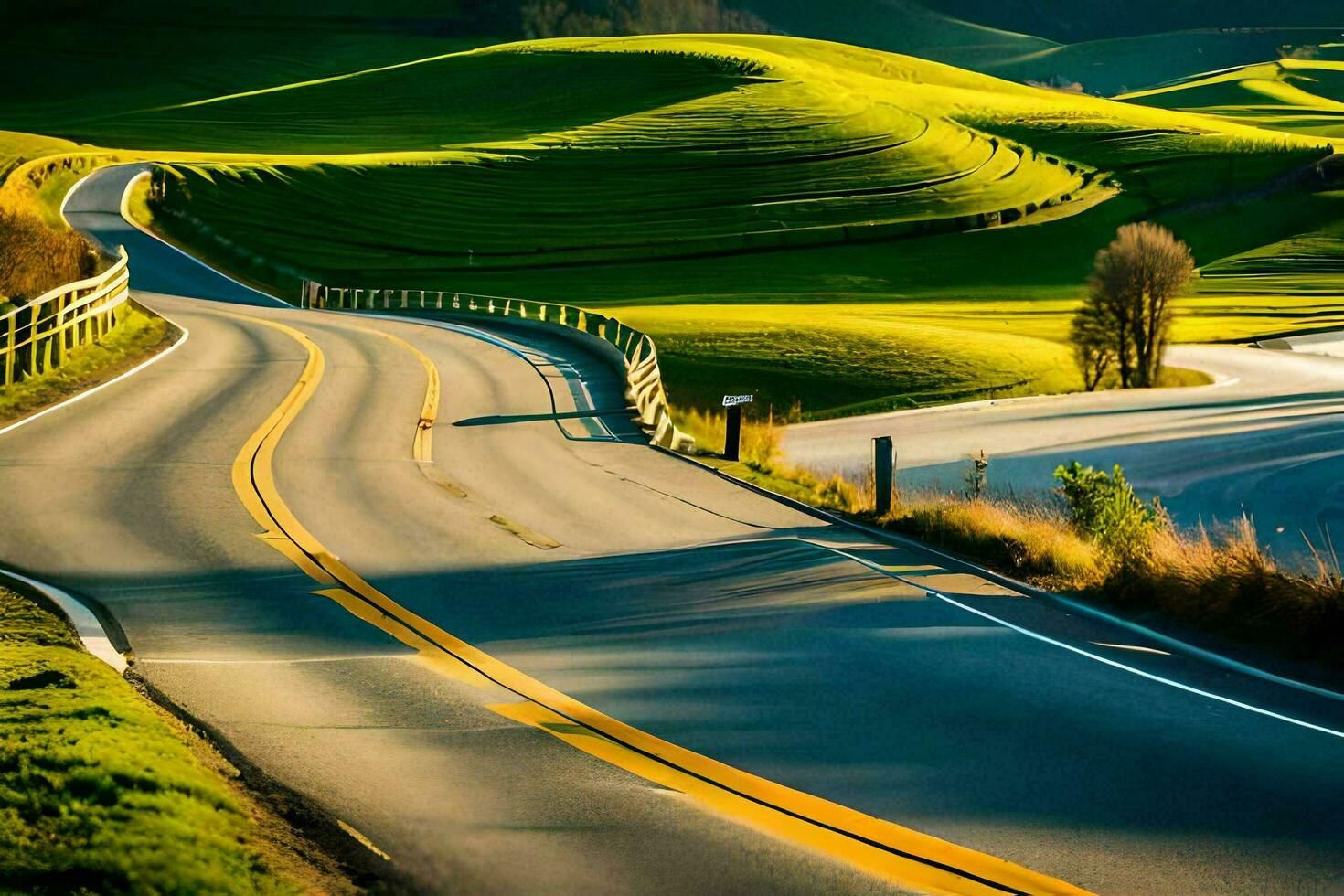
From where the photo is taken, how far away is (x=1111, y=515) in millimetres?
18281

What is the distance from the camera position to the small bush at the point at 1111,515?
14852mm

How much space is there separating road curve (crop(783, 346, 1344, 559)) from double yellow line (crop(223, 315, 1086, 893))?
1842 centimetres

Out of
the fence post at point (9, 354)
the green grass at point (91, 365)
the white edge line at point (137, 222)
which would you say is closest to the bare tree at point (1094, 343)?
the white edge line at point (137, 222)

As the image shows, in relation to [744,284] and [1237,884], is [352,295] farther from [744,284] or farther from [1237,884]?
[1237,884]

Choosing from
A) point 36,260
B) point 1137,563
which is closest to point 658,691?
point 1137,563

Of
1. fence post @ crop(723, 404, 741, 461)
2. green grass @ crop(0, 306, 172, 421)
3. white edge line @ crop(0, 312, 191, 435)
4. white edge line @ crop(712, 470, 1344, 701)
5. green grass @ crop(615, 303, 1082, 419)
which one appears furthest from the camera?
green grass @ crop(615, 303, 1082, 419)

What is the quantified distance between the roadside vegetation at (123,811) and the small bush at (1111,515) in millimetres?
8607

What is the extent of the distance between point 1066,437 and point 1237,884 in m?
35.5

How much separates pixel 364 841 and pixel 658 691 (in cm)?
300

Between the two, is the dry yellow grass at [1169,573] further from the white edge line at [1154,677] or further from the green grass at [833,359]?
the green grass at [833,359]

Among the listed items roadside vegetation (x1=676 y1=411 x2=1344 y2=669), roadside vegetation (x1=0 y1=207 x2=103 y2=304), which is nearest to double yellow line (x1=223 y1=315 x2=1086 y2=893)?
roadside vegetation (x1=676 y1=411 x2=1344 y2=669)

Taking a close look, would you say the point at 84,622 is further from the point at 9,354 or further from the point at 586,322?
the point at 586,322

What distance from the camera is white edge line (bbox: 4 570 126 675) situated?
30.9 ft

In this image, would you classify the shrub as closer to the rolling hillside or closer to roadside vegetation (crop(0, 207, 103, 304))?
roadside vegetation (crop(0, 207, 103, 304))
